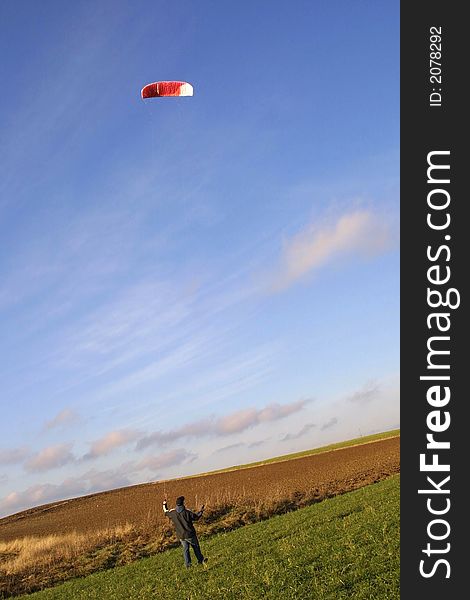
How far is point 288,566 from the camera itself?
1669cm

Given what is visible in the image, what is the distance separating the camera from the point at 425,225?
9469mm

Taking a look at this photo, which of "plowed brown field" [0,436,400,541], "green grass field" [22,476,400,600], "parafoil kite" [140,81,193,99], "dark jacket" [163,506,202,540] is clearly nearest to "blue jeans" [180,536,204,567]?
"dark jacket" [163,506,202,540]

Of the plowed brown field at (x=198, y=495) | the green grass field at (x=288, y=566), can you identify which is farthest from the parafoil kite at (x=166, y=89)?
the plowed brown field at (x=198, y=495)

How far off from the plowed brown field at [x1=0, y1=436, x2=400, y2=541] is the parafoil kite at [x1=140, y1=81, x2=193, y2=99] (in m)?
27.4

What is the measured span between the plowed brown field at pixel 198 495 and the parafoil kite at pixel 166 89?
27.4 metres

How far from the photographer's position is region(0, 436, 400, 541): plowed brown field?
42.9m

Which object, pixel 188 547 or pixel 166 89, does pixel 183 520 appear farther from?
pixel 166 89

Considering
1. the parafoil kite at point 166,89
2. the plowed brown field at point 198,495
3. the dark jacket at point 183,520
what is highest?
the parafoil kite at point 166,89

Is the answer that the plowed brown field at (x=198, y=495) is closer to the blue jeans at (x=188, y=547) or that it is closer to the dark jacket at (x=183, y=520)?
the blue jeans at (x=188, y=547)

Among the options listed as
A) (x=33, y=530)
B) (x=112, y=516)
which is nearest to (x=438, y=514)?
(x=112, y=516)

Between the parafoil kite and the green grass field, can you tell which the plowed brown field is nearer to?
the green grass field

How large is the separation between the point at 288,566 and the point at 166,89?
21.3 metres

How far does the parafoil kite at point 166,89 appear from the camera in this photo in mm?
25484

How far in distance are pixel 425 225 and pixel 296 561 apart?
40.2ft
